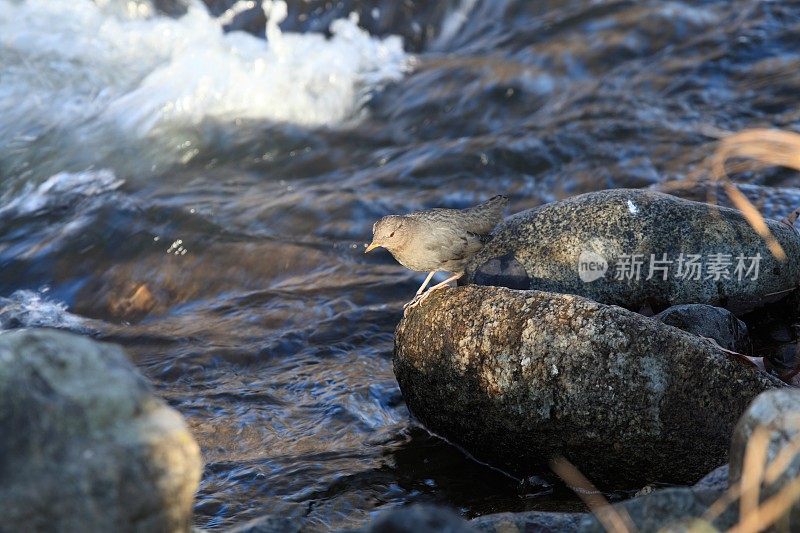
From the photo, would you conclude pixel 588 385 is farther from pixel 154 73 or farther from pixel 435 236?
pixel 154 73

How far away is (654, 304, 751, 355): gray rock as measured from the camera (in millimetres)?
4789

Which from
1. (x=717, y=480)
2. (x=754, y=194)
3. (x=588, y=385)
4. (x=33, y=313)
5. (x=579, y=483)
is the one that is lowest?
(x=579, y=483)

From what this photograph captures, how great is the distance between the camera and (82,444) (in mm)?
2500

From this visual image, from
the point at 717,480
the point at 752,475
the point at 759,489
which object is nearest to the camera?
the point at 752,475

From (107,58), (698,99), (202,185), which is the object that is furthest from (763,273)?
(107,58)

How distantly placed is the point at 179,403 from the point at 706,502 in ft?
11.9

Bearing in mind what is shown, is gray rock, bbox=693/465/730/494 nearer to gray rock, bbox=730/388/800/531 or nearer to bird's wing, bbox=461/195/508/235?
gray rock, bbox=730/388/800/531

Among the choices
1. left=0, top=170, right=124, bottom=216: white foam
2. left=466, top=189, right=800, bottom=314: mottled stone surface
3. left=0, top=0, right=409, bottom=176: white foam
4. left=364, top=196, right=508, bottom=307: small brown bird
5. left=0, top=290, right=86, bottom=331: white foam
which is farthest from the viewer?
left=0, top=0, right=409, bottom=176: white foam

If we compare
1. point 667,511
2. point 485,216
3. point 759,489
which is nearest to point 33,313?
point 485,216

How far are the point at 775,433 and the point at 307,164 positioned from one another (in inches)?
288

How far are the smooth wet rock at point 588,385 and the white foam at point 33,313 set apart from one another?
3465 millimetres

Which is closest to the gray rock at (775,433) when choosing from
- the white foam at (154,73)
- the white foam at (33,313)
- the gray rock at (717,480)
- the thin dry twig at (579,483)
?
the gray rock at (717,480)

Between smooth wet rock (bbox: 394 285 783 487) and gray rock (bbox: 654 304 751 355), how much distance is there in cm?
57

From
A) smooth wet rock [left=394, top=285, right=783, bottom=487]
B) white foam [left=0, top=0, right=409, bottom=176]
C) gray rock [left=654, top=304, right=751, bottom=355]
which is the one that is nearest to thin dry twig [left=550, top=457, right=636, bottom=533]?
smooth wet rock [left=394, top=285, right=783, bottom=487]
